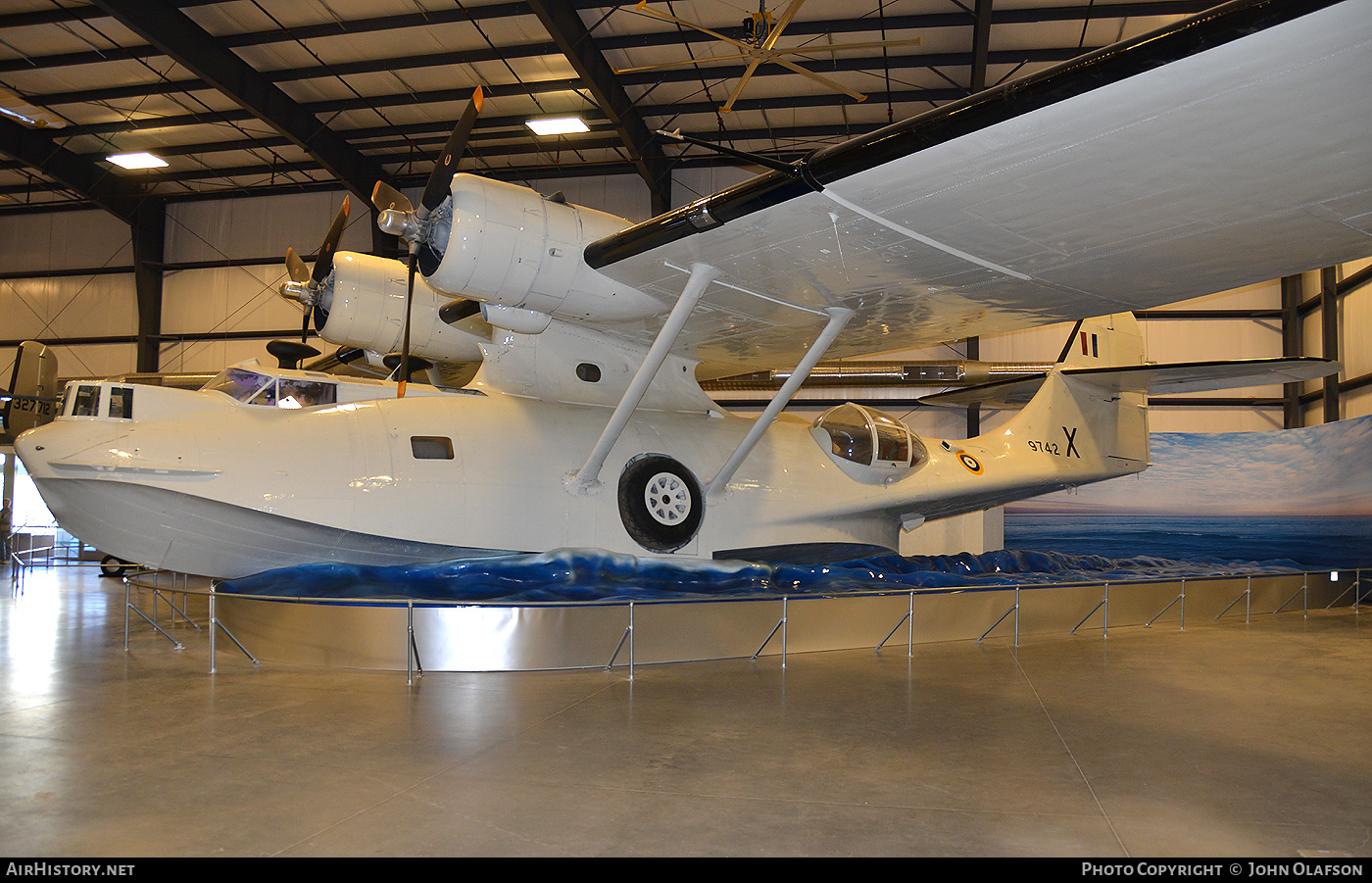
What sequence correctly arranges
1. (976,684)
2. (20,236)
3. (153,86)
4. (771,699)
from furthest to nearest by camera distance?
1. (20,236)
2. (153,86)
3. (976,684)
4. (771,699)

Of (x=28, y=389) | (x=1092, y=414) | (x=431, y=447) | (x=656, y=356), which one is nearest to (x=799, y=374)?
(x=656, y=356)

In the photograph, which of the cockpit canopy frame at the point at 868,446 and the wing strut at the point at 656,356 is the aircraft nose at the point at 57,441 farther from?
the cockpit canopy frame at the point at 868,446

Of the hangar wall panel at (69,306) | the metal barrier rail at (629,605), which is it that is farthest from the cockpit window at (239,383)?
the hangar wall panel at (69,306)

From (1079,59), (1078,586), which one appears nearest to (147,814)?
(1079,59)

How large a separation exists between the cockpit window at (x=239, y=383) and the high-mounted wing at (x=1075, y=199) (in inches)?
135

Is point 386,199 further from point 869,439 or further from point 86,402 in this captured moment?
point 869,439

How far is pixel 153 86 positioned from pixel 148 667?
17.7 metres

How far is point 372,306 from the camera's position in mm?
10781

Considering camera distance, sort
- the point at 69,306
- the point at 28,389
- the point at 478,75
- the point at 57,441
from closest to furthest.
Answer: the point at 57,441, the point at 28,389, the point at 478,75, the point at 69,306

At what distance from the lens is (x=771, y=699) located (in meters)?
6.20

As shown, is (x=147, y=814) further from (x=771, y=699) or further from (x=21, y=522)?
(x=21, y=522)

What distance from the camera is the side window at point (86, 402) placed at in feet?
24.2

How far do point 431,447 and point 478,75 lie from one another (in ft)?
43.5
